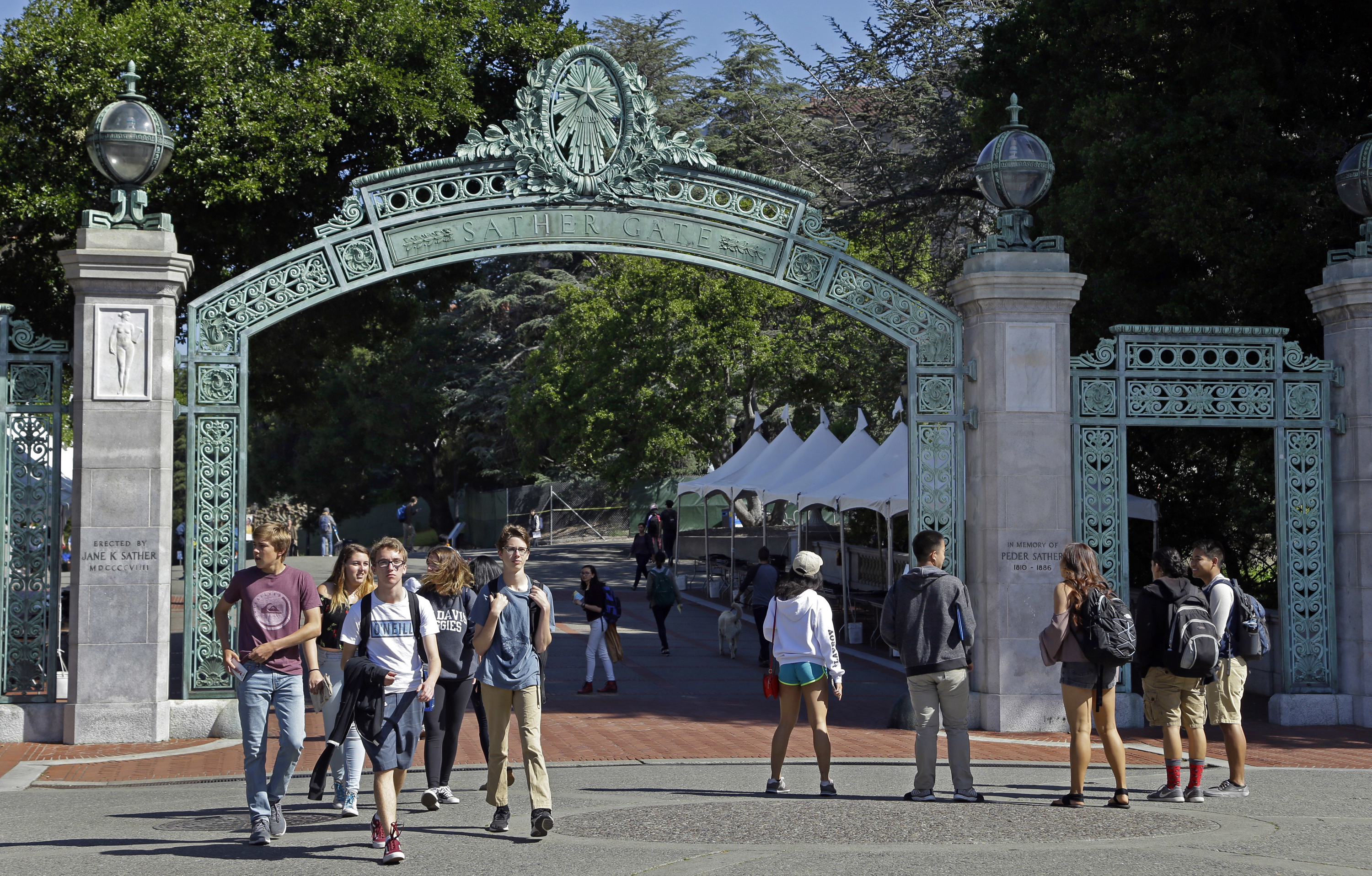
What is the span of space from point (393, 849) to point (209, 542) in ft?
16.9

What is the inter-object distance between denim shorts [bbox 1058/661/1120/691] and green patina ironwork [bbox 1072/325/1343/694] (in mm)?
3736

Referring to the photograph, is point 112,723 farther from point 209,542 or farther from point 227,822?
point 227,822

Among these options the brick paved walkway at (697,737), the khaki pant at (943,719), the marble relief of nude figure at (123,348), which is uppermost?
the marble relief of nude figure at (123,348)

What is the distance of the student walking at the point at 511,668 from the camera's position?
7512mm

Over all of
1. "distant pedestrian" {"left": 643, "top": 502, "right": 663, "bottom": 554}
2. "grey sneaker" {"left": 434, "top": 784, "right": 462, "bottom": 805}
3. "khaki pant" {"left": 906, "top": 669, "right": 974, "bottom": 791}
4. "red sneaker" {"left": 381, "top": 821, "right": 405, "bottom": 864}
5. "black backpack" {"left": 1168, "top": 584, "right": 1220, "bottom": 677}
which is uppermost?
"distant pedestrian" {"left": 643, "top": 502, "right": 663, "bottom": 554}

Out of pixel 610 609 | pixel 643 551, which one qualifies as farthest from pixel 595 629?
pixel 643 551

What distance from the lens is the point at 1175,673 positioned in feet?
28.0

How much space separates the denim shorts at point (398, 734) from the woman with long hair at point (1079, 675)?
3.67 metres

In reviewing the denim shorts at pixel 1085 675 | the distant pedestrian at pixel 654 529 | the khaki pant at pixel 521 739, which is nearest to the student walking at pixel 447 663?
the khaki pant at pixel 521 739

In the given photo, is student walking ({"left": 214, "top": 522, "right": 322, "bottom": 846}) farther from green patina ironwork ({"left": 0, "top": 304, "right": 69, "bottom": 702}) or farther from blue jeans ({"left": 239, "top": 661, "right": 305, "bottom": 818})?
green patina ironwork ({"left": 0, "top": 304, "right": 69, "bottom": 702})

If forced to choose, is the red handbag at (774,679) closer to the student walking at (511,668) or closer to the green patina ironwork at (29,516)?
the student walking at (511,668)

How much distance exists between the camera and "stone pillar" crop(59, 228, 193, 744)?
10.8 m

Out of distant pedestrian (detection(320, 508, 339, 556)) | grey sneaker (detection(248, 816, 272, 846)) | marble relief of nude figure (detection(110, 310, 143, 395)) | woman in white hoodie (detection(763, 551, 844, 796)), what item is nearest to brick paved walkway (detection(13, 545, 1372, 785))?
woman in white hoodie (detection(763, 551, 844, 796))

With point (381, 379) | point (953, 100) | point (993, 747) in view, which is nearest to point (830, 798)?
point (993, 747)
